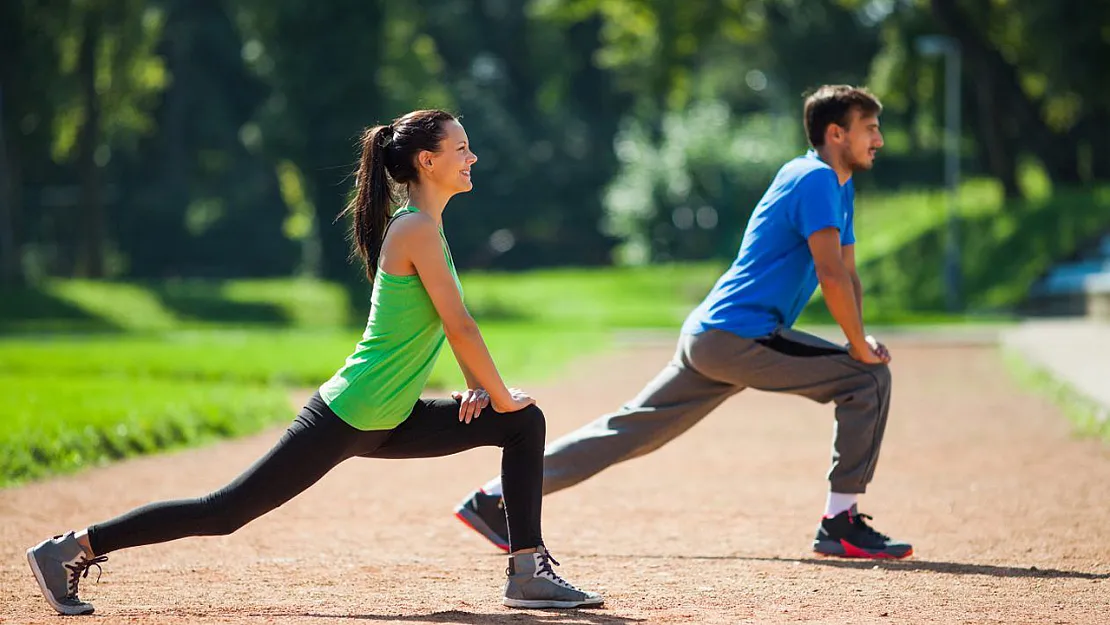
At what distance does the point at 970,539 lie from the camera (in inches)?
284

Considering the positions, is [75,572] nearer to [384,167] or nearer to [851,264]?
[384,167]

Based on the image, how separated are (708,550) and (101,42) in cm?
3846

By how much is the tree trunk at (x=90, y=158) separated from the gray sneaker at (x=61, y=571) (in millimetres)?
37804

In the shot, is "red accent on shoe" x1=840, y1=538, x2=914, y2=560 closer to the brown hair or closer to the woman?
the woman

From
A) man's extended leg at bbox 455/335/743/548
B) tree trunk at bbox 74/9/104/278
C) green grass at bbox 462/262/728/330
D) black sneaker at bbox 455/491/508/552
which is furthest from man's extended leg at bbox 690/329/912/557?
tree trunk at bbox 74/9/104/278

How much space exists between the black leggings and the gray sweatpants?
1.27 meters

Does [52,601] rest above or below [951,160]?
below

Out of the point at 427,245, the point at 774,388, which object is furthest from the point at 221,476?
the point at 427,245

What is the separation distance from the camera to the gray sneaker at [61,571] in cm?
531

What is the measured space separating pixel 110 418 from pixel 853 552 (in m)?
6.93

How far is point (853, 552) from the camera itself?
6.66m

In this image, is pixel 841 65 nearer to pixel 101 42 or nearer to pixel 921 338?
pixel 101 42

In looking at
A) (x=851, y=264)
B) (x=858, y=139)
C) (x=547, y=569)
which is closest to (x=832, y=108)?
(x=858, y=139)

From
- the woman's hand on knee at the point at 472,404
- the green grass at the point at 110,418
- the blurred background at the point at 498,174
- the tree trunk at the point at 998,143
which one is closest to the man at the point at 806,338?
the woman's hand on knee at the point at 472,404
